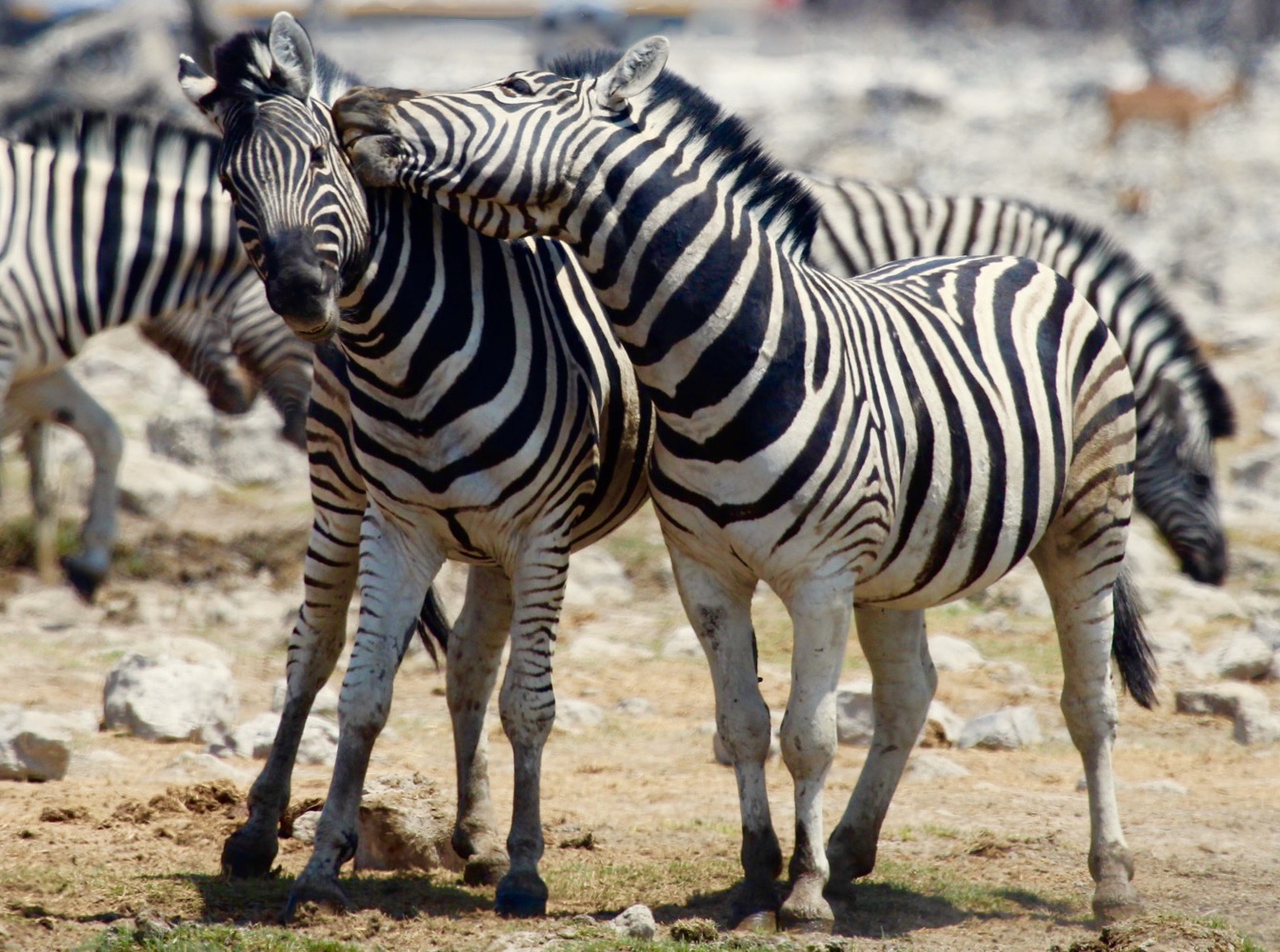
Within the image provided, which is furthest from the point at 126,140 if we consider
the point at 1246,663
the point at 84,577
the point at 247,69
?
the point at 1246,663

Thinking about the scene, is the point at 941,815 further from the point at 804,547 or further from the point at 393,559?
the point at 393,559

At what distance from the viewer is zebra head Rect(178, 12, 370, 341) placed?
4.27m

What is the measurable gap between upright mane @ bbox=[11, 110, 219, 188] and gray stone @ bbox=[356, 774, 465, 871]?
5.11 meters

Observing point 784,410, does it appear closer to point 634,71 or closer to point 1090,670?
point 634,71

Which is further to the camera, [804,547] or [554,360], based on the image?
[554,360]

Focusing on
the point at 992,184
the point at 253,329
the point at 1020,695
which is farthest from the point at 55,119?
the point at 992,184

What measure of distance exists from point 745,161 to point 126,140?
18.3 ft

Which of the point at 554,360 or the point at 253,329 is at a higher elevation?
the point at 253,329

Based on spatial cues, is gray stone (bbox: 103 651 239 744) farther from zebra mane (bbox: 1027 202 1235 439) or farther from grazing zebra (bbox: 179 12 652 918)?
zebra mane (bbox: 1027 202 1235 439)

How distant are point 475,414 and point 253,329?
5.91 m

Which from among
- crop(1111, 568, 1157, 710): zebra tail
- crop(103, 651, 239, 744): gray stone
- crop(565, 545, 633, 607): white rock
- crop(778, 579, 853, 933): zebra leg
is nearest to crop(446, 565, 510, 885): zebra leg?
crop(778, 579, 853, 933): zebra leg

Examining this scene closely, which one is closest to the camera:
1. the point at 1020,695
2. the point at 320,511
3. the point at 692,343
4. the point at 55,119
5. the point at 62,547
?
the point at 692,343

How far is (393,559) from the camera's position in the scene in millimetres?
4797

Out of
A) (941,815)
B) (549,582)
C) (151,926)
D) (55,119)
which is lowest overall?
(151,926)
